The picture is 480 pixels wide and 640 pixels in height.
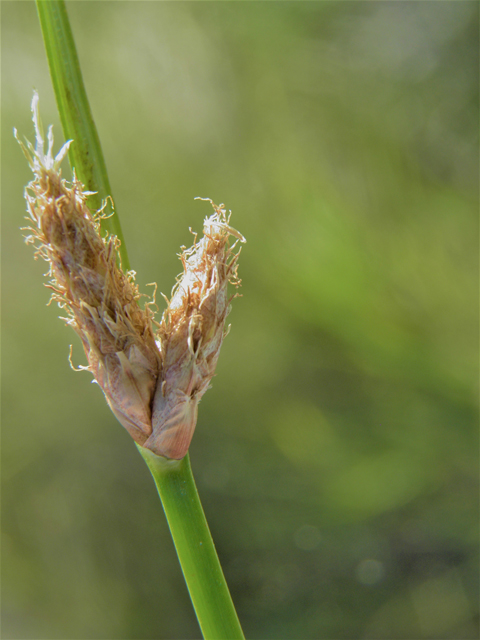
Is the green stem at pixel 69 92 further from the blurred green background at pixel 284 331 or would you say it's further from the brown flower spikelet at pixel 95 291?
the blurred green background at pixel 284 331

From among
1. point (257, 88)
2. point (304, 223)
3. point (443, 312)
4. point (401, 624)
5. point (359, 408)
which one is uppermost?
point (257, 88)

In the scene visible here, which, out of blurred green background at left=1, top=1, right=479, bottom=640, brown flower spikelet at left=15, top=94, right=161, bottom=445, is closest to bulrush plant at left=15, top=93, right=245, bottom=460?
brown flower spikelet at left=15, top=94, right=161, bottom=445

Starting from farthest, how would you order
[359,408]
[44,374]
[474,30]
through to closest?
[44,374], [359,408], [474,30]

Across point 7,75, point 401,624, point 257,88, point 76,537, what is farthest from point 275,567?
point 7,75

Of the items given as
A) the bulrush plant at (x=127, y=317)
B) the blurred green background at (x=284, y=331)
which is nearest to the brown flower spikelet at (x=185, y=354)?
the bulrush plant at (x=127, y=317)

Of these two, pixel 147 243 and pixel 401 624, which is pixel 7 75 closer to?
pixel 147 243

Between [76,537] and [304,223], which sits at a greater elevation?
[304,223]
